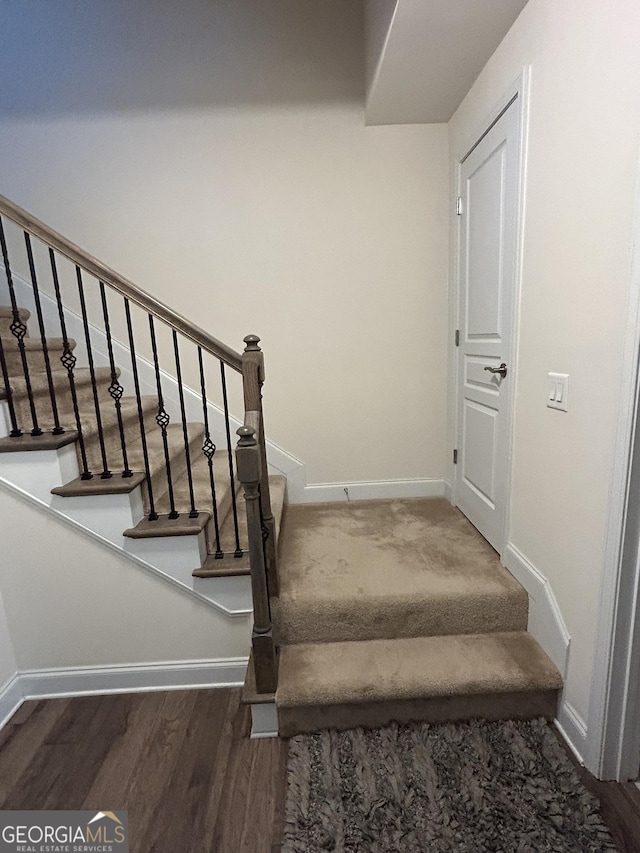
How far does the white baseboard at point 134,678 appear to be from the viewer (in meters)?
1.76

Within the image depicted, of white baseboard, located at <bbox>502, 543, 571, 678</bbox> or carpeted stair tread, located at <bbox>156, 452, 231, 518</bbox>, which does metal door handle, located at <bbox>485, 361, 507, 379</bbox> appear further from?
carpeted stair tread, located at <bbox>156, 452, 231, 518</bbox>

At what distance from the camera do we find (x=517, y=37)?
5.24 ft

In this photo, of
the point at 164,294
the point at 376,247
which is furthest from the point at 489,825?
the point at 164,294

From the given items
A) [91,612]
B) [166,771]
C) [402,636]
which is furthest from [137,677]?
[402,636]

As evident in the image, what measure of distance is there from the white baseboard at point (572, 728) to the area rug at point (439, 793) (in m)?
0.06

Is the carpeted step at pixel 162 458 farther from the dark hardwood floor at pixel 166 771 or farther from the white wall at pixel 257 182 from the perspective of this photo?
the dark hardwood floor at pixel 166 771

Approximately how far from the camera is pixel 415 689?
1.45m

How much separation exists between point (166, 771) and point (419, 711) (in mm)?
895

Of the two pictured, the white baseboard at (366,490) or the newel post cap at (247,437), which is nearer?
the newel post cap at (247,437)

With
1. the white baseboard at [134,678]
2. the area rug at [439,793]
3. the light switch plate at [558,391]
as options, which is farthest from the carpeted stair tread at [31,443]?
the light switch plate at [558,391]

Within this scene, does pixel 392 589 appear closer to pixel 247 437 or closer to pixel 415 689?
pixel 415 689

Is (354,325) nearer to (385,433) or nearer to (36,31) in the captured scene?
(385,433)

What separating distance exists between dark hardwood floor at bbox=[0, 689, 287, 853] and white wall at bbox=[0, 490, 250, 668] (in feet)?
0.58

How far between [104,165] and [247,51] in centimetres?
110
